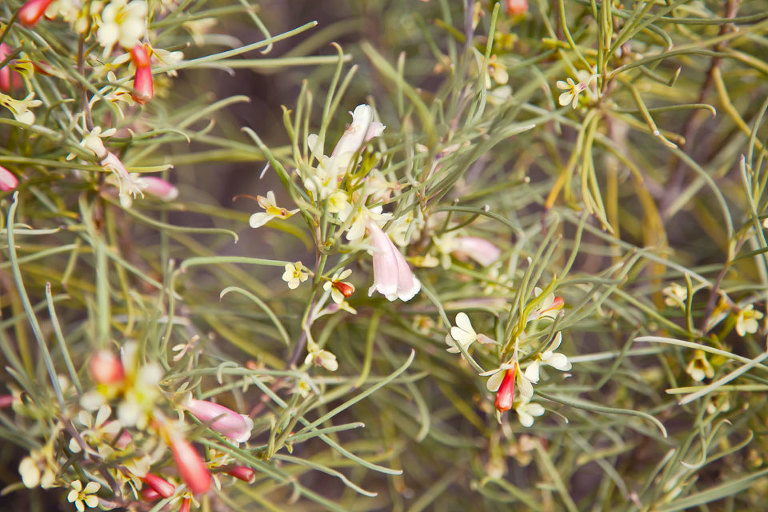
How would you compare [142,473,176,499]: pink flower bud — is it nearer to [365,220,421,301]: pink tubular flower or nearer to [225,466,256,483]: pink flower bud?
[225,466,256,483]: pink flower bud

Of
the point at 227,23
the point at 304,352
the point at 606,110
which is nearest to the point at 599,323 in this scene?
the point at 606,110

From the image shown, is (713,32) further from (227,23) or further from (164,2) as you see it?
(227,23)

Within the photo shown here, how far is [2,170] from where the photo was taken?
0.39 m

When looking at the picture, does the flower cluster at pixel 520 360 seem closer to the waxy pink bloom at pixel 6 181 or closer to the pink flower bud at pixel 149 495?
the pink flower bud at pixel 149 495

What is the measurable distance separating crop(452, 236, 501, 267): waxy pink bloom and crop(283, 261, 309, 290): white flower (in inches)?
6.2

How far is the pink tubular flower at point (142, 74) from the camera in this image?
0.33 metres

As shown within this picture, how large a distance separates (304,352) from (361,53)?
1.33ft

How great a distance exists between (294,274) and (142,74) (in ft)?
0.49

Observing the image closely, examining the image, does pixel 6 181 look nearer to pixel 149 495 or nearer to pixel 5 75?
pixel 5 75

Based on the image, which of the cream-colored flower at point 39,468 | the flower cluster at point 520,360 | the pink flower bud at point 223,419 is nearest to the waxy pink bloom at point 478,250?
the flower cluster at point 520,360

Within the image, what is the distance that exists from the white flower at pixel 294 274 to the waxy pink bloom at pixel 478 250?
6.2 inches

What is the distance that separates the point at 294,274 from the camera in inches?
13.7

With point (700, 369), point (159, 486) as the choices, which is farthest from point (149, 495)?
point (700, 369)

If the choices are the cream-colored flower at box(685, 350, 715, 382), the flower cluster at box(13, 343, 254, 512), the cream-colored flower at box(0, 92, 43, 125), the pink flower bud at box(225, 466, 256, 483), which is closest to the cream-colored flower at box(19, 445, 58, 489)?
the flower cluster at box(13, 343, 254, 512)
